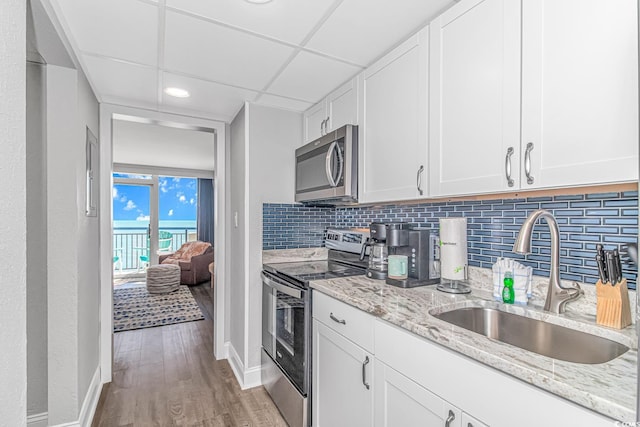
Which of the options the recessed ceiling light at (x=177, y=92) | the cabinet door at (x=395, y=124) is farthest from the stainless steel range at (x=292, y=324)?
the recessed ceiling light at (x=177, y=92)

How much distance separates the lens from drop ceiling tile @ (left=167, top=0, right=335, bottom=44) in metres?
1.36

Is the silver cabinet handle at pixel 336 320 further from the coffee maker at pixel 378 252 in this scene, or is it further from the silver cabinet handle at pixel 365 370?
the coffee maker at pixel 378 252

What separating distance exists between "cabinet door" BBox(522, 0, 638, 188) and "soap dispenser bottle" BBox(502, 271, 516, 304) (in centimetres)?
43

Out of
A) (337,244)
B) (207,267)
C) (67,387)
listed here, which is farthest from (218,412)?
(207,267)

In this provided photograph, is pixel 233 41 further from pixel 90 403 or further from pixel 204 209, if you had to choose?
pixel 204 209

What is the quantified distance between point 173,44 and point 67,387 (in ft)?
6.44

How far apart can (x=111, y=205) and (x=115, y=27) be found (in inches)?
60.4

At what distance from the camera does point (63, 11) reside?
1407 mm

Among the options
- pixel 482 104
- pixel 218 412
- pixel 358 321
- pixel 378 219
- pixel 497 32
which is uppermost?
pixel 497 32

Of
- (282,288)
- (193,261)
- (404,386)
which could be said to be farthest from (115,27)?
(193,261)

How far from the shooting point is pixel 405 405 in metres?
1.16

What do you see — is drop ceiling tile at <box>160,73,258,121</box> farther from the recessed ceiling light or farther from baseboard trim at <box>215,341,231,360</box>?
baseboard trim at <box>215,341,231,360</box>

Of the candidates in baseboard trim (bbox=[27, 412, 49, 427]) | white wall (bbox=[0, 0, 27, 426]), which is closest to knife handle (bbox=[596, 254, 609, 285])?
white wall (bbox=[0, 0, 27, 426])

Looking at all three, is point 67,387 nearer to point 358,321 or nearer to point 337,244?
point 358,321
